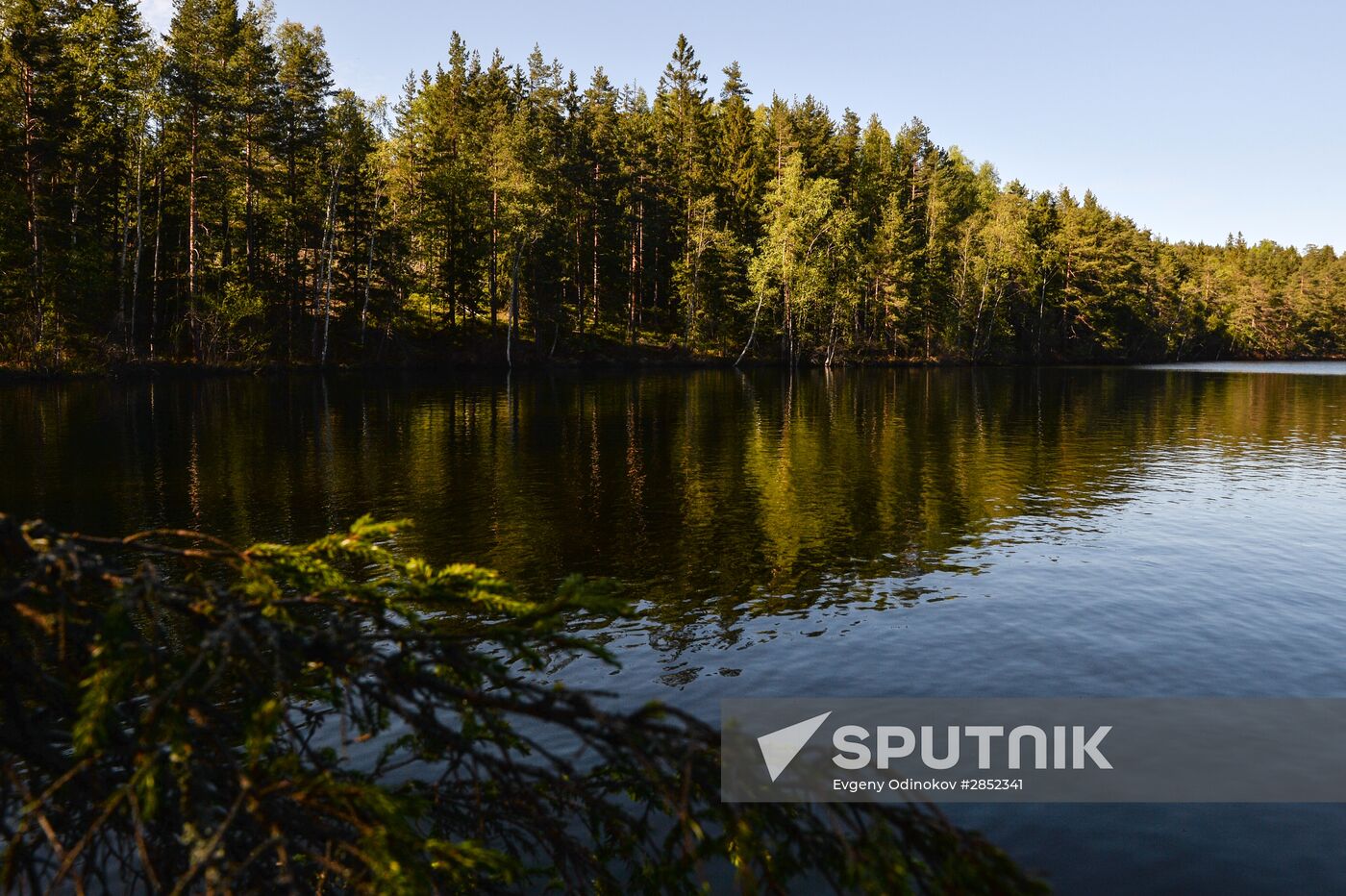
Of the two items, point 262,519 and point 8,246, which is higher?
point 8,246

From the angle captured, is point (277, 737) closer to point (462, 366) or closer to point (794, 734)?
point (794, 734)

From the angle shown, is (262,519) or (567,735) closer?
(567,735)

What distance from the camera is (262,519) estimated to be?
2245 centimetres

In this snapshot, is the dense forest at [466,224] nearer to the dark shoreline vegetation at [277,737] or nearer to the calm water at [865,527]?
the calm water at [865,527]

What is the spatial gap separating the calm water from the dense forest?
59.5 feet

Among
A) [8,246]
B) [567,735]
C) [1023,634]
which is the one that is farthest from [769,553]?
[8,246]

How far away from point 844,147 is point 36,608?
127669 millimetres

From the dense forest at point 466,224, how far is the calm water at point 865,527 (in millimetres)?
18122

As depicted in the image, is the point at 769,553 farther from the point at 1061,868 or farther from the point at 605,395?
the point at 605,395

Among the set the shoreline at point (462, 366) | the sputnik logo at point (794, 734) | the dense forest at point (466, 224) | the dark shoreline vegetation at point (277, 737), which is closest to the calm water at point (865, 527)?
the sputnik logo at point (794, 734)

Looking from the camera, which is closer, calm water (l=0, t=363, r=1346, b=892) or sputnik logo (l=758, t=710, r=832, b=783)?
sputnik logo (l=758, t=710, r=832, b=783)

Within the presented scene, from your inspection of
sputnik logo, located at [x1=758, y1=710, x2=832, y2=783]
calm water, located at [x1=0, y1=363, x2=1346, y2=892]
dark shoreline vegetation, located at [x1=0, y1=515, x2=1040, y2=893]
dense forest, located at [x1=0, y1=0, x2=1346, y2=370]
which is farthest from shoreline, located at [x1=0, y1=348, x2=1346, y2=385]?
dark shoreline vegetation, located at [x1=0, y1=515, x2=1040, y2=893]

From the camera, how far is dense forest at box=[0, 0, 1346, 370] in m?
60.4

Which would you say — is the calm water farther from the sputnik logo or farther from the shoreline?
the shoreline
